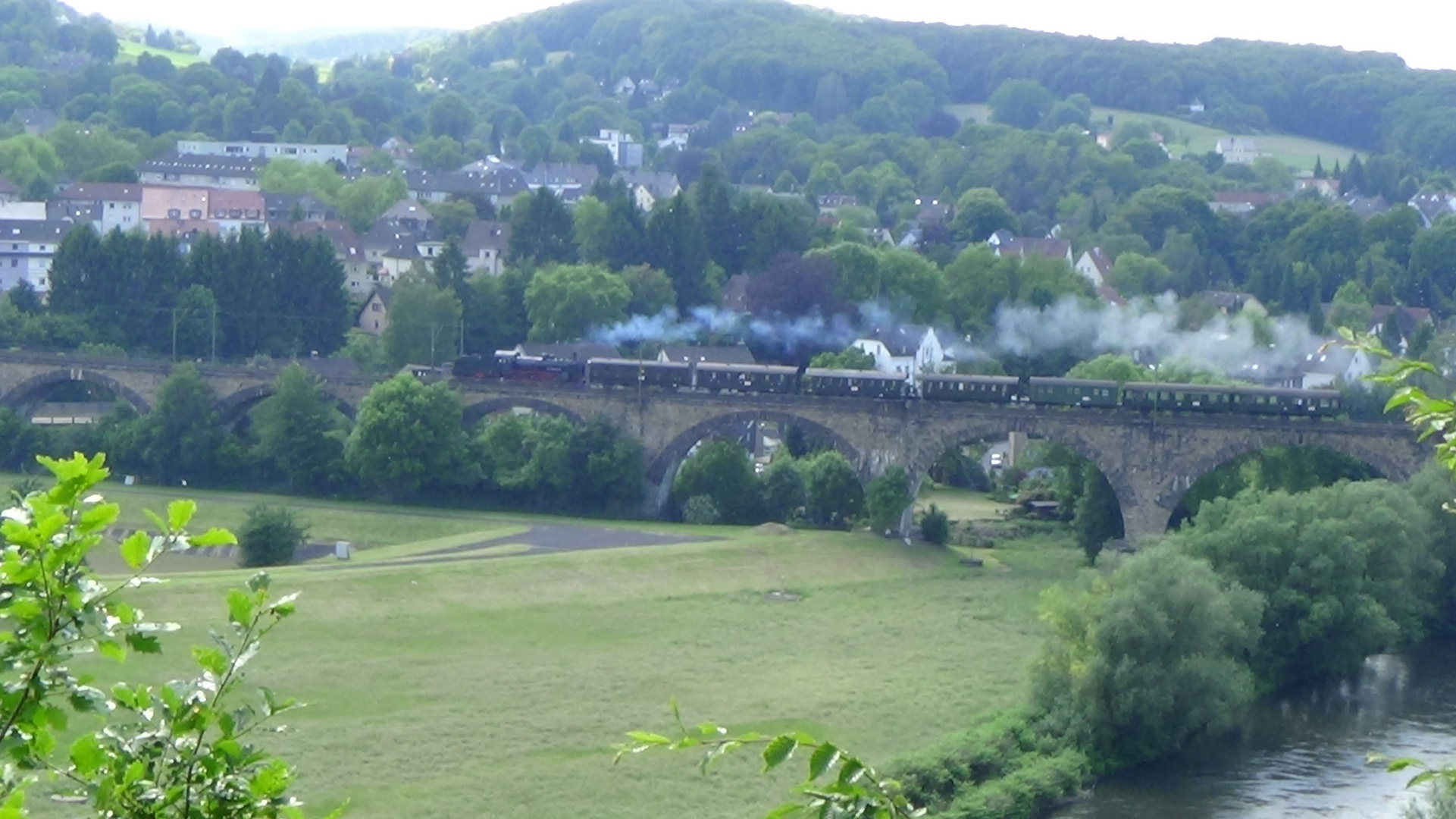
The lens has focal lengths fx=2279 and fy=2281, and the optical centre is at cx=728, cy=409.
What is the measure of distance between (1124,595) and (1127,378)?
103 ft

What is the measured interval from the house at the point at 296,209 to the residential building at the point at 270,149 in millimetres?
22782

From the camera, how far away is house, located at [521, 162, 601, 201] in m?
146

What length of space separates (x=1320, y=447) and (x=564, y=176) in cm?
10079

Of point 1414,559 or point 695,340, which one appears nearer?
point 1414,559

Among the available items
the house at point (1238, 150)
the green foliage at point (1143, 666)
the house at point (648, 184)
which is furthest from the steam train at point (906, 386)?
the house at point (1238, 150)

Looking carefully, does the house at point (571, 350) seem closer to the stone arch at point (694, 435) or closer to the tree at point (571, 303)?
the tree at point (571, 303)

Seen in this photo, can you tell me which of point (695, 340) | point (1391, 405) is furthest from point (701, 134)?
point (1391, 405)

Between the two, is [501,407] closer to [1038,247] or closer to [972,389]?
[972,389]

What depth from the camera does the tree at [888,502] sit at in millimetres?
57531

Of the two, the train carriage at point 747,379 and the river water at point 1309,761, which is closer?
the river water at point 1309,761

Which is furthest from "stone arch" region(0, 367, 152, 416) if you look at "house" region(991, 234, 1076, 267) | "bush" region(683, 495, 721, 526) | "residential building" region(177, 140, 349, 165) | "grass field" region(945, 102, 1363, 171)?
"grass field" region(945, 102, 1363, 171)

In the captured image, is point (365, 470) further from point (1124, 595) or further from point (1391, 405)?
point (1391, 405)

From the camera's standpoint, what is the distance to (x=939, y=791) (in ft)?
113

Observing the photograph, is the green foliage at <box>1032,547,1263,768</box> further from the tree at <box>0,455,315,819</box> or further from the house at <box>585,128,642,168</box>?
the house at <box>585,128,642,168</box>
